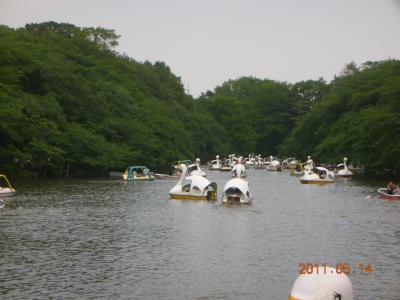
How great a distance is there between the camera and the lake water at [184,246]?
20219mm

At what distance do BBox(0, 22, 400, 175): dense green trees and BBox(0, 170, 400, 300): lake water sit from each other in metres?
26.8

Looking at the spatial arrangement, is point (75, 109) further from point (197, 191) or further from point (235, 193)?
point (235, 193)

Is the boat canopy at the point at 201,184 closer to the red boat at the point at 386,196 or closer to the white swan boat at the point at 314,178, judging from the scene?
the red boat at the point at 386,196

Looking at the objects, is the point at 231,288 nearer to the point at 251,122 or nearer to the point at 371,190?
the point at 371,190

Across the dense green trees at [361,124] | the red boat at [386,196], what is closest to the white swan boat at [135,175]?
the dense green trees at [361,124]

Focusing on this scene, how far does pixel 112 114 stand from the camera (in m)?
95.6

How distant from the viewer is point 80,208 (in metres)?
41.2

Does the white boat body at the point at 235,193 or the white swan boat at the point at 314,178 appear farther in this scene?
the white swan boat at the point at 314,178

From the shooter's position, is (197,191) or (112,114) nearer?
(197,191)

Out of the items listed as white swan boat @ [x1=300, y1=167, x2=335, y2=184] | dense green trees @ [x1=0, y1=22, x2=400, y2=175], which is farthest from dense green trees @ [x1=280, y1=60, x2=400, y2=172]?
white swan boat @ [x1=300, y1=167, x2=335, y2=184]

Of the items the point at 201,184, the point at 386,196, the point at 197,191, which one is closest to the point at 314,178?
the point at 386,196

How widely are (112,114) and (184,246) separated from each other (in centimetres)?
6973

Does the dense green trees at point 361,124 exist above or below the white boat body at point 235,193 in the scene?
above

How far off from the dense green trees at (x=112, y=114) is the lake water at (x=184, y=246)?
26.8 m
